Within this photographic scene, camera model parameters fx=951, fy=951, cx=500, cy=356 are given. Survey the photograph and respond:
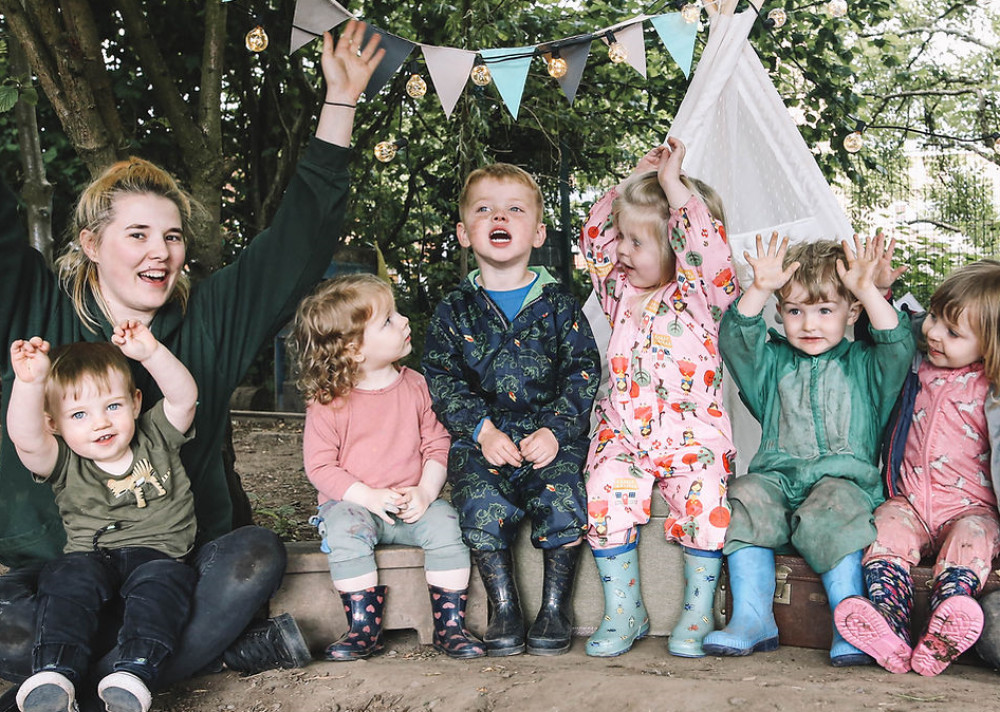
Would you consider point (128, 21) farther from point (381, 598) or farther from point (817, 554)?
point (817, 554)

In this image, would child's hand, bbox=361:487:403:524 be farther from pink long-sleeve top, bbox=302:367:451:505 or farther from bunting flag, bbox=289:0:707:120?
bunting flag, bbox=289:0:707:120

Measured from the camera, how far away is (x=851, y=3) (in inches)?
150

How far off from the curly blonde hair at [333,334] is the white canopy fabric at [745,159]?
3.16 ft

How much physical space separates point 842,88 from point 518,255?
1.80 metres

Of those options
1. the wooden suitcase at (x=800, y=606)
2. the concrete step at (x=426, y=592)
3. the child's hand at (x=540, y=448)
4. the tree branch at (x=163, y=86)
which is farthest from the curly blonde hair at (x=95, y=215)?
the wooden suitcase at (x=800, y=606)

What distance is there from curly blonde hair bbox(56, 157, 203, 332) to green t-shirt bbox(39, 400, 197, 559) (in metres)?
0.38

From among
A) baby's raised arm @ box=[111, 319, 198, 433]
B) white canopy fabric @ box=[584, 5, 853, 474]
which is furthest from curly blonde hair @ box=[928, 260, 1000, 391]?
baby's raised arm @ box=[111, 319, 198, 433]

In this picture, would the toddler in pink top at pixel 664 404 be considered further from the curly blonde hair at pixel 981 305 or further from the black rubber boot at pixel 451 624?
the curly blonde hair at pixel 981 305

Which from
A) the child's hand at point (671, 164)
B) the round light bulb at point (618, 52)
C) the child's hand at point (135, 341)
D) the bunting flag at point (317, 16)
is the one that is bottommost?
the child's hand at point (135, 341)

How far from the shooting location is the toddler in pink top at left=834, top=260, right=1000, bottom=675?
7.23ft

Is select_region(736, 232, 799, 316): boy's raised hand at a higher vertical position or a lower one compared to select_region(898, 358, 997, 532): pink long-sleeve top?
higher

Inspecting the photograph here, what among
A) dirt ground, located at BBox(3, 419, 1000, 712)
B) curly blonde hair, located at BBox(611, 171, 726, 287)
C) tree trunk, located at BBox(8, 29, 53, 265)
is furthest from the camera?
tree trunk, located at BBox(8, 29, 53, 265)

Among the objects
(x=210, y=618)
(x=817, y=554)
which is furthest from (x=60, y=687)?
(x=817, y=554)

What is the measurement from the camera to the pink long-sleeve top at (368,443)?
257cm
